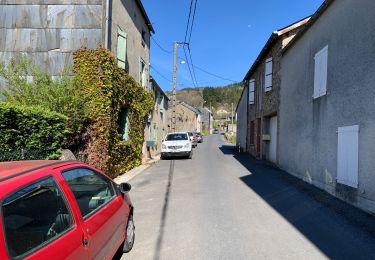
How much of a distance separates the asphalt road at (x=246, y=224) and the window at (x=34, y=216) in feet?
7.18

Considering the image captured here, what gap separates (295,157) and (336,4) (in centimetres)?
572

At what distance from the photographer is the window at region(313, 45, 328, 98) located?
389 inches

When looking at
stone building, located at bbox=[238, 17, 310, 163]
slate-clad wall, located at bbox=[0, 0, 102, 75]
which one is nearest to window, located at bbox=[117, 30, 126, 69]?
slate-clad wall, located at bbox=[0, 0, 102, 75]

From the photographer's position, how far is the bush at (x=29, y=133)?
6941mm

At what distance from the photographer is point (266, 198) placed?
8.91 meters

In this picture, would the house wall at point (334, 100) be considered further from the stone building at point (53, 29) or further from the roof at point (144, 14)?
the roof at point (144, 14)

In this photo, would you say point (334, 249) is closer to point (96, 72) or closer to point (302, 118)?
point (302, 118)

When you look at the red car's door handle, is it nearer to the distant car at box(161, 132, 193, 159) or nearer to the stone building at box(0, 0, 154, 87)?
the stone building at box(0, 0, 154, 87)

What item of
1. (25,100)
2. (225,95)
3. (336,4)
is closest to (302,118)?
(336,4)

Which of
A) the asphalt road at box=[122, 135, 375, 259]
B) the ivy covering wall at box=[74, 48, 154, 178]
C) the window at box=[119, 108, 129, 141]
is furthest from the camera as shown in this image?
the window at box=[119, 108, 129, 141]

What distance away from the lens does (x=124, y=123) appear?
15.3 meters

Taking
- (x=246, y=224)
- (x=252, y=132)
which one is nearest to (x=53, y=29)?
(x=246, y=224)

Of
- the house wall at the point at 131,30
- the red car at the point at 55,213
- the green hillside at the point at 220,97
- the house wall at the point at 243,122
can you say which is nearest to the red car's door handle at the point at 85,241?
the red car at the point at 55,213

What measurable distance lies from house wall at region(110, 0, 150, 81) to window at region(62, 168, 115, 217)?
967cm
